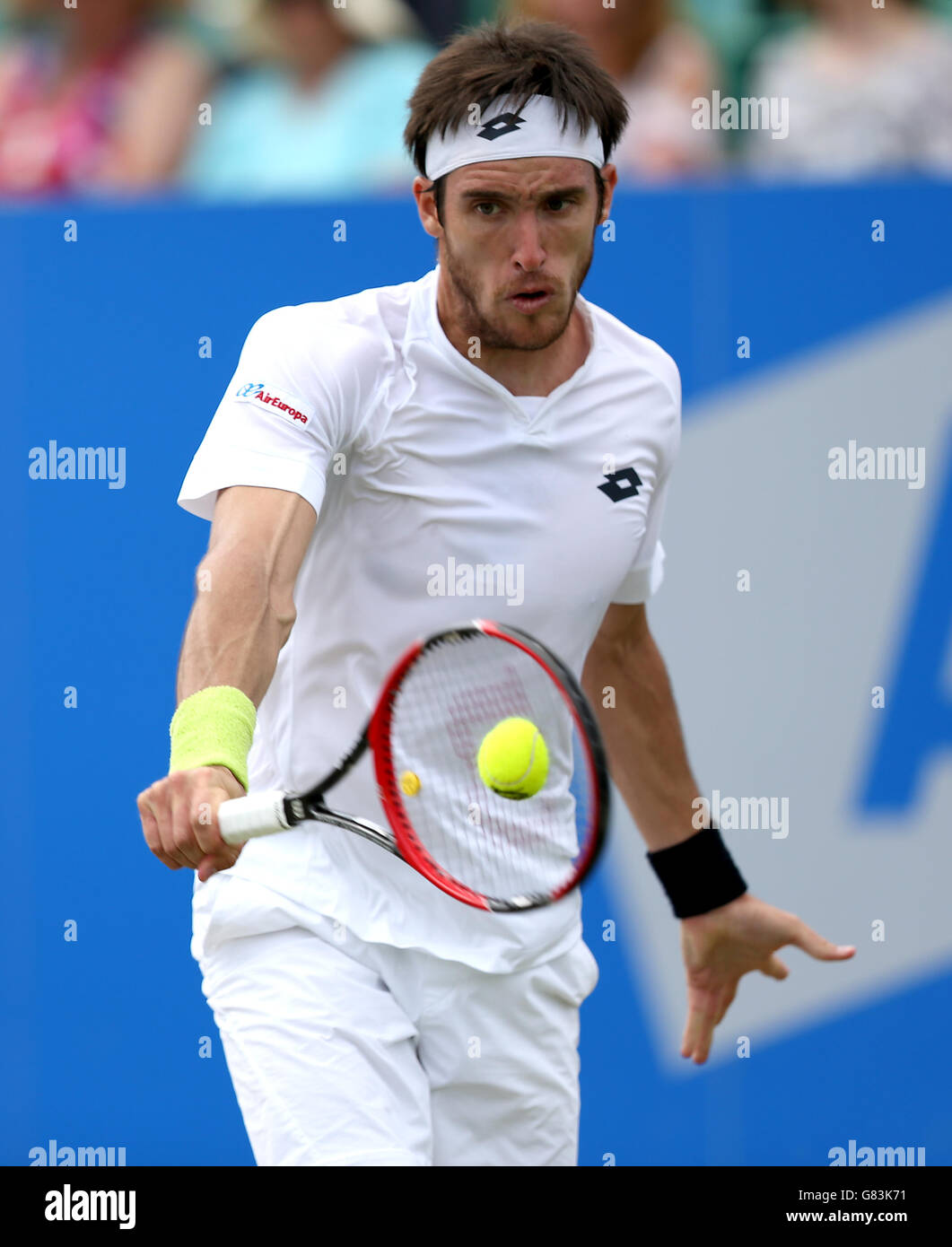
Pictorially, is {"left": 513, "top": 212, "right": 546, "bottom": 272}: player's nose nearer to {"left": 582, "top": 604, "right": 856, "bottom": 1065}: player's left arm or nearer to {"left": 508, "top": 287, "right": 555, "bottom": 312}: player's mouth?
{"left": 508, "top": 287, "right": 555, "bottom": 312}: player's mouth

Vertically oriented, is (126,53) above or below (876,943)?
above

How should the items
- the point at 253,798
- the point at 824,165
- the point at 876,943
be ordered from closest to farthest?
the point at 253,798
the point at 876,943
the point at 824,165

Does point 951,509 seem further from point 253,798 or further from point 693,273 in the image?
point 253,798

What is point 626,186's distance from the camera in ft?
14.1

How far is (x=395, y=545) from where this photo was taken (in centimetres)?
258

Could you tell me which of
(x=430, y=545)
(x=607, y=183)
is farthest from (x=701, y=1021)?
(x=607, y=183)

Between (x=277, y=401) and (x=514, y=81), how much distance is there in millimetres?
627

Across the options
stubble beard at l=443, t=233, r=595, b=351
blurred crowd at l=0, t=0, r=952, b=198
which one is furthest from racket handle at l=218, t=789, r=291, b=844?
blurred crowd at l=0, t=0, r=952, b=198

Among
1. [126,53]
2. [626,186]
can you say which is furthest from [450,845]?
[126,53]

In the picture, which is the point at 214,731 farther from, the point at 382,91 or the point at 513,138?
the point at 382,91

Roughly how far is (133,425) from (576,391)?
180 cm

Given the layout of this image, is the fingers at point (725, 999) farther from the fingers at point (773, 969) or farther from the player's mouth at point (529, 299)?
the player's mouth at point (529, 299)

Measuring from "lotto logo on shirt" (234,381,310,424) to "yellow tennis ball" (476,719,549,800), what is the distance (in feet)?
1.76

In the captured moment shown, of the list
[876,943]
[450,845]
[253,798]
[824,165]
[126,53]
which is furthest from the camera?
[126,53]
